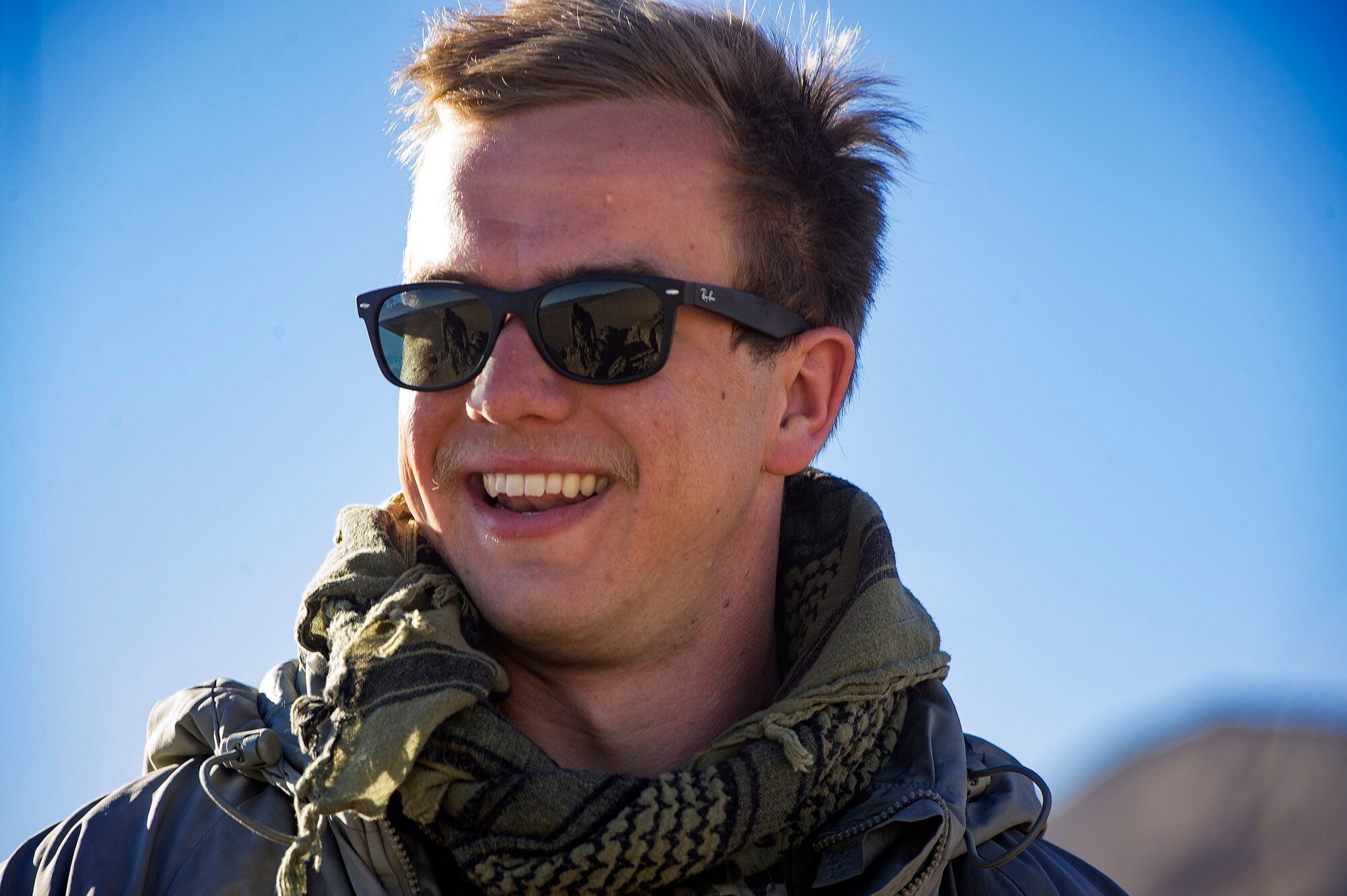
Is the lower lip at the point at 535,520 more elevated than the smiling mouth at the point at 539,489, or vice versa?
the smiling mouth at the point at 539,489

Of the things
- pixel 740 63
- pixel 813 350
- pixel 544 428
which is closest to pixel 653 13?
pixel 740 63

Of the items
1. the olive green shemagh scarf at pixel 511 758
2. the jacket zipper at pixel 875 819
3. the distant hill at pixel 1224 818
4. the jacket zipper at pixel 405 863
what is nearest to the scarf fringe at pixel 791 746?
Answer: the olive green shemagh scarf at pixel 511 758

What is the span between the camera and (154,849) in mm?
2271

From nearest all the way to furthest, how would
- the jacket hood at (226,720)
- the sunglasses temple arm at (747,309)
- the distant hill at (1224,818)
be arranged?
the jacket hood at (226,720), the sunglasses temple arm at (747,309), the distant hill at (1224,818)

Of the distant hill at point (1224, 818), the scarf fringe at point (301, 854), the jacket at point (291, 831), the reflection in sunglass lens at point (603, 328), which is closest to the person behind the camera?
the scarf fringe at point (301, 854)

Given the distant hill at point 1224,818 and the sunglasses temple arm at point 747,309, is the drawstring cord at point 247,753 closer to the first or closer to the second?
the sunglasses temple arm at point 747,309

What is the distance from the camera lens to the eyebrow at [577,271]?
2.52 metres

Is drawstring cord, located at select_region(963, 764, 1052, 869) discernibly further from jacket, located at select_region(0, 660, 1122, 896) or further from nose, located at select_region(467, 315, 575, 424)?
nose, located at select_region(467, 315, 575, 424)

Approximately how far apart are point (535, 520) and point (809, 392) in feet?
2.62

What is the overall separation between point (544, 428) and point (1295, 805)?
969cm

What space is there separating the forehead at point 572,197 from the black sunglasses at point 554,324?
0.06m

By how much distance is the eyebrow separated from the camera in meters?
2.52

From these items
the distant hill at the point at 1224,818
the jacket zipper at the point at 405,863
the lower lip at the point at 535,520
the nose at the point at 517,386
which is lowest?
the distant hill at the point at 1224,818

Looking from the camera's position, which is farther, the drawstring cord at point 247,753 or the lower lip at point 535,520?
the lower lip at point 535,520
